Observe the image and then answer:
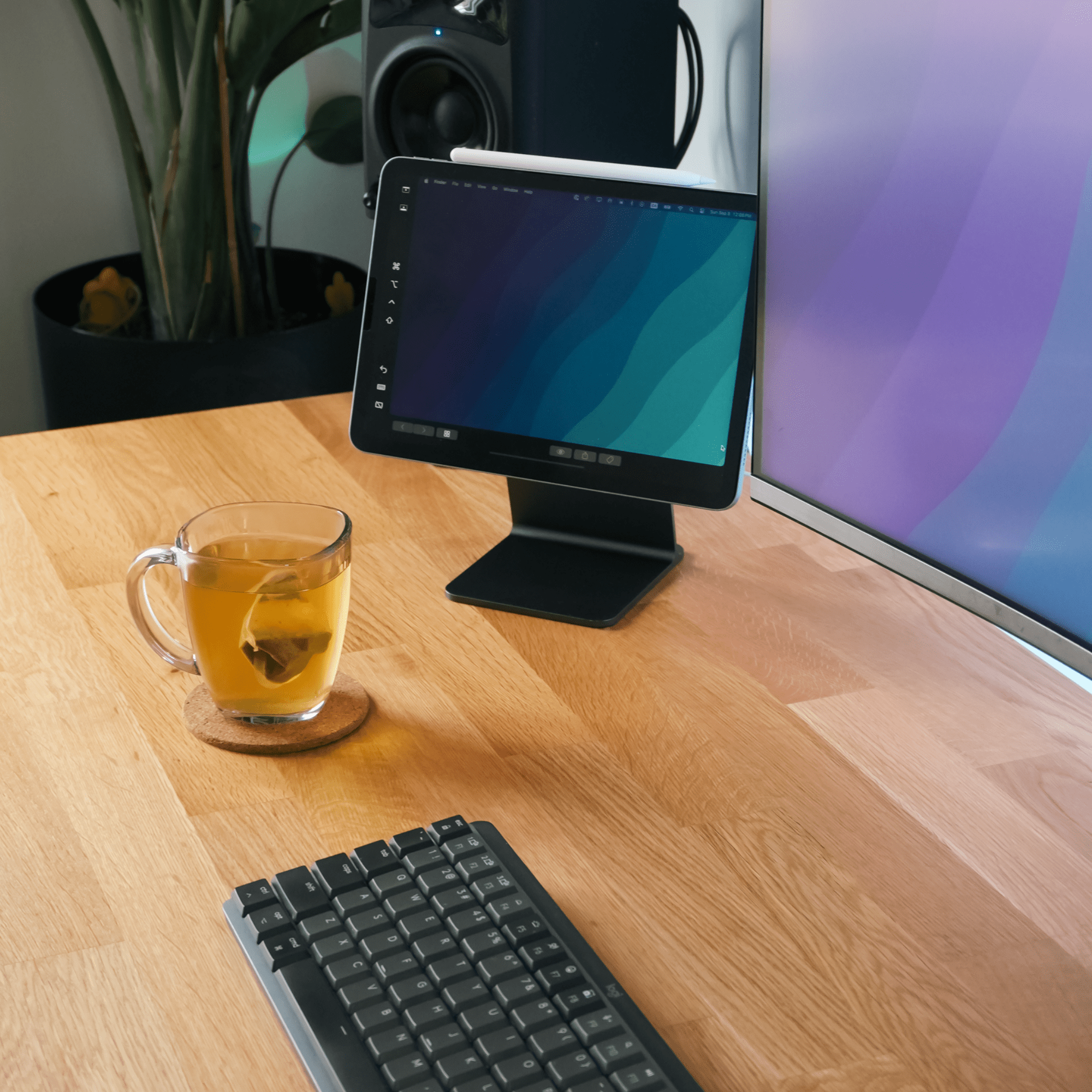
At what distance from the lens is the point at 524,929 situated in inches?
21.8

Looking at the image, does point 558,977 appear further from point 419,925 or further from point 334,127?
point 334,127

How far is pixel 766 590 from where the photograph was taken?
914 mm

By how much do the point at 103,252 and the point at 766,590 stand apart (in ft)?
5.99

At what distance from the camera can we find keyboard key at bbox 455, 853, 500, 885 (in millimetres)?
589

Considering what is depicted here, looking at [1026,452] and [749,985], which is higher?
[1026,452]

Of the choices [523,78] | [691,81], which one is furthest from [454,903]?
[691,81]

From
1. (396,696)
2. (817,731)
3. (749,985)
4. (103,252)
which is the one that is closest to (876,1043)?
(749,985)

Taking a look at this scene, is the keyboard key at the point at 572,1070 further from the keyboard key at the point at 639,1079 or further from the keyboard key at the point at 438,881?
the keyboard key at the point at 438,881

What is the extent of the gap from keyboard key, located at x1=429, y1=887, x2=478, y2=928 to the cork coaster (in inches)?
7.0

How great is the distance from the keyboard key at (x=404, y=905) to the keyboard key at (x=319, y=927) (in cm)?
2

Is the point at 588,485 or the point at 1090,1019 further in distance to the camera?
the point at 588,485

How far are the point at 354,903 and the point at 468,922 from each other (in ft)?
0.18

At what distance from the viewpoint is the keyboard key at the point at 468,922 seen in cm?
55

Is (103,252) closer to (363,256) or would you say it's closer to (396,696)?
(363,256)
